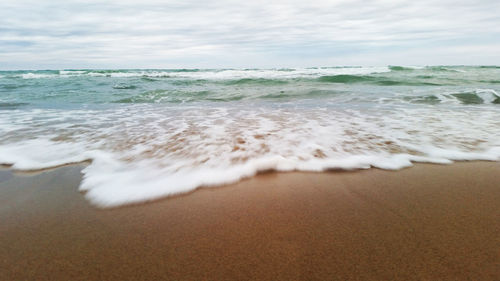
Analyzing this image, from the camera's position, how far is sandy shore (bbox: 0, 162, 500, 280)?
1.10 m

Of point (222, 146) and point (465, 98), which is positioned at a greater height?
point (465, 98)

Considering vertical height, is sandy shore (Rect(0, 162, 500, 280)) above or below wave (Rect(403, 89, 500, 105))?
below

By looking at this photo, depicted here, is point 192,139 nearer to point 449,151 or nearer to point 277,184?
point 277,184

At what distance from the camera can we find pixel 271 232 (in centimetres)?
134

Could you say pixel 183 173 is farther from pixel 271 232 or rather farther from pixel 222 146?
pixel 271 232

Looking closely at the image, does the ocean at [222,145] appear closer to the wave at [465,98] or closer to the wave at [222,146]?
the wave at [222,146]

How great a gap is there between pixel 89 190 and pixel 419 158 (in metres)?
2.55

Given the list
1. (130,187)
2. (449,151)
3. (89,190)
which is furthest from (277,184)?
(449,151)

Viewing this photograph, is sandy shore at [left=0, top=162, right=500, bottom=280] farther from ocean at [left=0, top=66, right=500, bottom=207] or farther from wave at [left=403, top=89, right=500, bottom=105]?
wave at [left=403, top=89, right=500, bottom=105]

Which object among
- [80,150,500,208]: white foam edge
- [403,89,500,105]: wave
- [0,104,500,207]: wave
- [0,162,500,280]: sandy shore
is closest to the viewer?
[0,162,500,280]: sandy shore

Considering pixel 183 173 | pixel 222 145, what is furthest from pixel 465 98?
pixel 183 173

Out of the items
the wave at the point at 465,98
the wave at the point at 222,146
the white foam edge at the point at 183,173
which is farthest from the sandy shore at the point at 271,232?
the wave at the point at 465,98

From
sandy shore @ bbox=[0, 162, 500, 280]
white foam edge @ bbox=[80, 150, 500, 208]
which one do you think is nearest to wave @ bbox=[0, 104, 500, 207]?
white foam edge @ bbox=[80, 150, 500, 208]

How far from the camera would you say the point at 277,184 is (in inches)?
75.0
